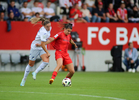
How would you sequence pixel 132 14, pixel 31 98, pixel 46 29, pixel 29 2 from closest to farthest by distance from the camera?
1. pixel 31 98
2. pixel 46 29
3. pixel 29 2
4. pixel 132 14

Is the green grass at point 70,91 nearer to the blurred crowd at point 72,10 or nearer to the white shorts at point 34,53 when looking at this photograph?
the white shorts at point 34,53

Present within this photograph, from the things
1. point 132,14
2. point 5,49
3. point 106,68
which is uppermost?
point 132,14

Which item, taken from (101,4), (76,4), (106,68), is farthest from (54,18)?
(106,68)

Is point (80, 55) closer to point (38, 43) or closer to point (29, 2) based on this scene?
point (29, 2)

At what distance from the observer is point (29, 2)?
2122 centimetres

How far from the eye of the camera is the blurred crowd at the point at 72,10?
20.0 meters

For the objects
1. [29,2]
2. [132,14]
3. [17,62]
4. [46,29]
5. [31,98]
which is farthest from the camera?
[132,14]

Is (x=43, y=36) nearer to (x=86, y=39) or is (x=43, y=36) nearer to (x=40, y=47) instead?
(x=40, y=47)

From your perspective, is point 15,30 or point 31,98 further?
point 15,30

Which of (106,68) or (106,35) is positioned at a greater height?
(106,35)

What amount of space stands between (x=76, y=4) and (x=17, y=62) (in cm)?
523

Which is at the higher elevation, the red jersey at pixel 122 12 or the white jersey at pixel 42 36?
the white jersey at pixel 42 36

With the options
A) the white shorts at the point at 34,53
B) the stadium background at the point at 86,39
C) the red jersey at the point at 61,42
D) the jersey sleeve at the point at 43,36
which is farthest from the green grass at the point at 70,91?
the stadium background at the point at 86,39

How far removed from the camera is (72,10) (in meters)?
21.0
